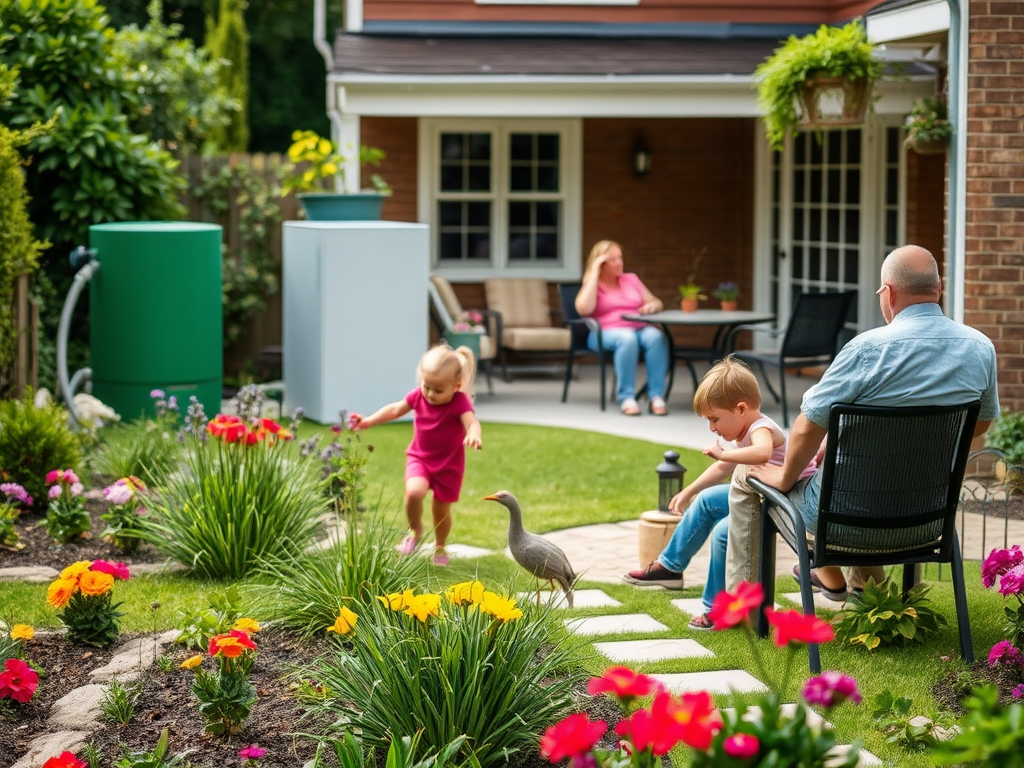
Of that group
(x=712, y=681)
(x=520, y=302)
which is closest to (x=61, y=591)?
(x=712, y=681)

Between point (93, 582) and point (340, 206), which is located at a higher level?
point (340, 206)

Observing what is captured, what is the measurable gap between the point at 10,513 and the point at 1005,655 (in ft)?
13.7

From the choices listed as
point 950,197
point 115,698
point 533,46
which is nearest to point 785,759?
point 115,698

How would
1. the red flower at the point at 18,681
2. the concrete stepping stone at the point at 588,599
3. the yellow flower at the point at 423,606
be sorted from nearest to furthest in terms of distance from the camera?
the yellow flower at the point at 423,606
the red flower at the point at 18,681
the concrete stepping stone at the point at 588,599

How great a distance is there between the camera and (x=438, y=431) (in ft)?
19.6

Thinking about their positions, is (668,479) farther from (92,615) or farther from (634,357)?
(634,357)

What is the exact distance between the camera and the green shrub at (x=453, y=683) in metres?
3.50

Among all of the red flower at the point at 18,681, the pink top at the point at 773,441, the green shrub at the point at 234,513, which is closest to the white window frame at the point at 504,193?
the green shrub at the point at 234,513

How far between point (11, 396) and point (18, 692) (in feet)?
15.3

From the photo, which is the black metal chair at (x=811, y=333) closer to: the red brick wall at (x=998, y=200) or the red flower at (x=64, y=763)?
the red brick wall at (x=998, y=200)

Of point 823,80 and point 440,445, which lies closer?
point 440,445

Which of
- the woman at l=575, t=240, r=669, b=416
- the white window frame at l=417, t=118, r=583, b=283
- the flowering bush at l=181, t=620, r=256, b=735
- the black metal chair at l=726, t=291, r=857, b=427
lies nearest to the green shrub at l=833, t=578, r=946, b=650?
the flowering bush at l=181, t=620, r=256, b=735

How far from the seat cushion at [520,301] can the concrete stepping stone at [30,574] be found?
25.6 feet

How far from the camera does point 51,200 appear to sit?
1037 centimetres
